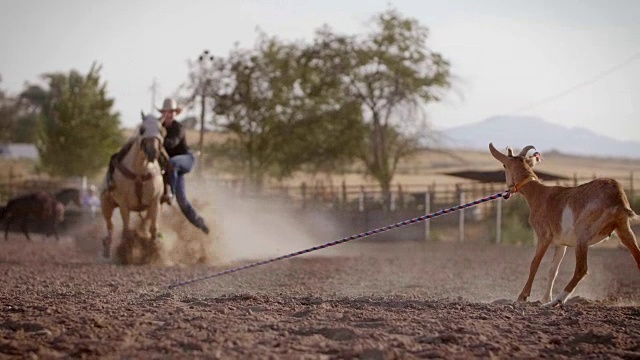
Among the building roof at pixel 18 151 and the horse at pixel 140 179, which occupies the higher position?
the building roof at pixel 18 151

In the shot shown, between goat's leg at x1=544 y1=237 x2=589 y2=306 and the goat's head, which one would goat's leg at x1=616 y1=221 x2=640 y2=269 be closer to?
goat's leg at x1=544 y1=237 x2=589 y2=306

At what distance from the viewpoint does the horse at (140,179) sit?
1559cm

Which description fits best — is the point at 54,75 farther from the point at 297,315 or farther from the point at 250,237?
the point at 297,315

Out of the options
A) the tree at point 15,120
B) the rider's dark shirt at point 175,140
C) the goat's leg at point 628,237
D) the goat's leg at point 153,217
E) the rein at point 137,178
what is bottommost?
the goat's leg at point 153,217

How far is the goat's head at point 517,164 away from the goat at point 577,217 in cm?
6

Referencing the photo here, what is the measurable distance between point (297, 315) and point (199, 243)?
33.2ft

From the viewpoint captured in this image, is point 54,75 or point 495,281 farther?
point 54,75

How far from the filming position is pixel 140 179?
15922 mm

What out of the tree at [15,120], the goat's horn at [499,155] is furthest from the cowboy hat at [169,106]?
the tree at [15,120]

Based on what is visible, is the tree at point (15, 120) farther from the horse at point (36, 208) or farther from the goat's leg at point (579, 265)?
the goat's leg at point (579, 265)

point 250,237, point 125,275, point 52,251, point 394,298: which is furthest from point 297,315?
point 250,237

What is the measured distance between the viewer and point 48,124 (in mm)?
45750

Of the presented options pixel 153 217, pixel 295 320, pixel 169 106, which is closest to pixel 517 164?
pixel 295 320

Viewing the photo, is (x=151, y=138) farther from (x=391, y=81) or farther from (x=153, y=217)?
(x=391, y=81)
